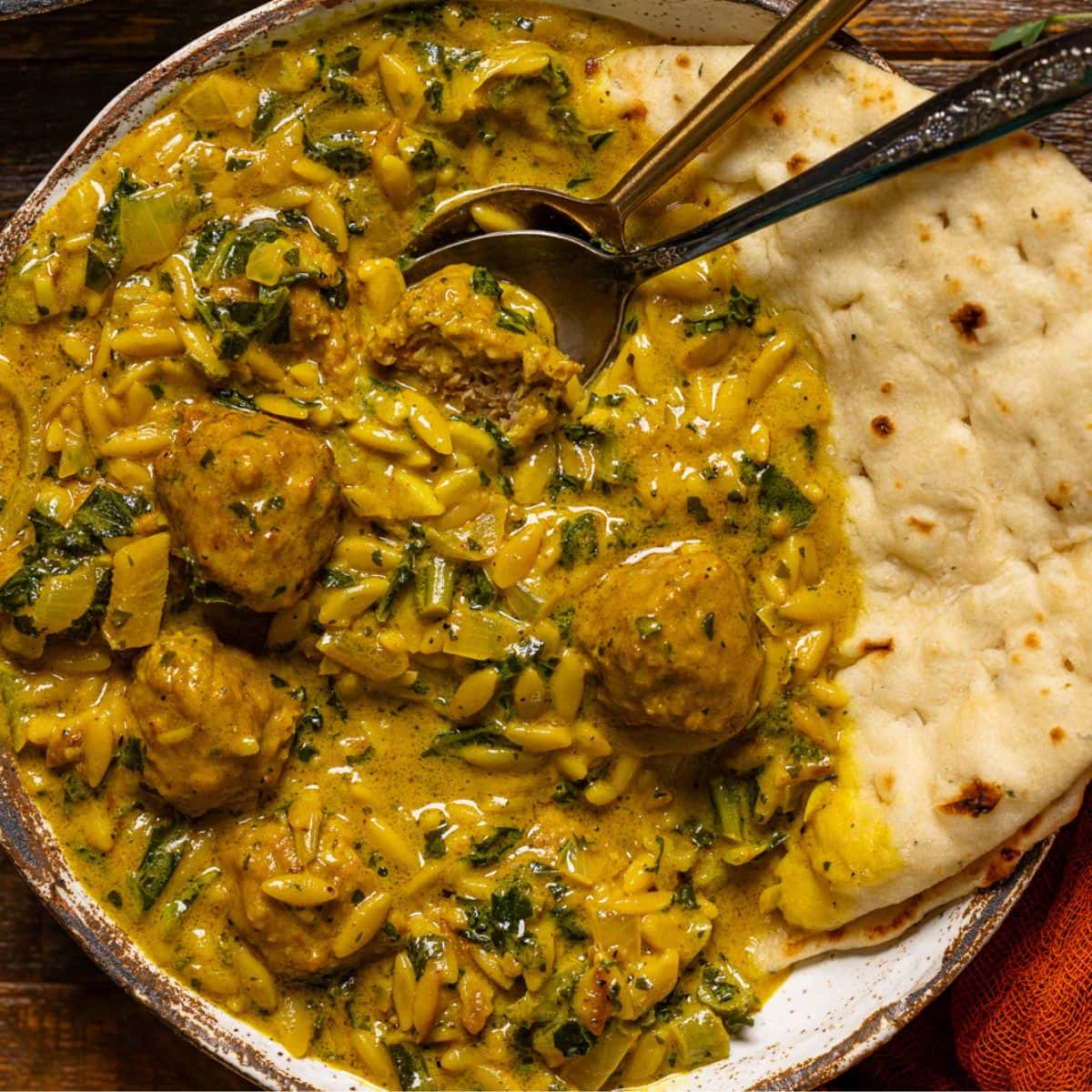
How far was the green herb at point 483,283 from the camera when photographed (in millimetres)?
Result: 3883

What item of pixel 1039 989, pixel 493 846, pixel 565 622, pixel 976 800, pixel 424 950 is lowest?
pixel 1039 989

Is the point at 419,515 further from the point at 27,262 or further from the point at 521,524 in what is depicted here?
the point at 27,262

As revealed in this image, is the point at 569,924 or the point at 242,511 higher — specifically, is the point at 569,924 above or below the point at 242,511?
below

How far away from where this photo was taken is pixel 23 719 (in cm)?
396

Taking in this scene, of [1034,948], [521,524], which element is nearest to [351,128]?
[521,524]

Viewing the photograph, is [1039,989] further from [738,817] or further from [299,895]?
[299,895]

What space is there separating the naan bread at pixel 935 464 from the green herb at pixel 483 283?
648 mm

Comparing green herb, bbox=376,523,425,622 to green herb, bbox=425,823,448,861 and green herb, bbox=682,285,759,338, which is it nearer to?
green herb, bbox=425,823,448,861

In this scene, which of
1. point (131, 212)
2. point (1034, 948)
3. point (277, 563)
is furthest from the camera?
point (1034, 948)

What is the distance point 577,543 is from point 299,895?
1309mm

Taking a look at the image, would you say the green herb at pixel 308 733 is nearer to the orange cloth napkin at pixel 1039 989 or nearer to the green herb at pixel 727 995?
the green herb at pixel 727 995

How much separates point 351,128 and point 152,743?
75.9 inches

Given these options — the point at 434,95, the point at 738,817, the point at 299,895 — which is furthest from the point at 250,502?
the point at 738,817

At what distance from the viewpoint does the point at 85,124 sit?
4559 millimetres
